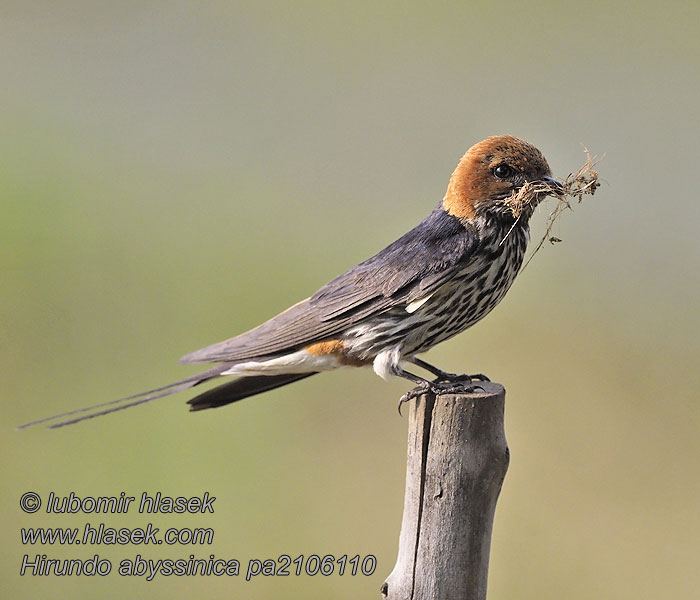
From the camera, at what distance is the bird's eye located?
13.9 ft

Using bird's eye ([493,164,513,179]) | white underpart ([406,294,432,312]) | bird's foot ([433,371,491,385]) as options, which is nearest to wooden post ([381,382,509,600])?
bird's foot ([433,371,491,385])

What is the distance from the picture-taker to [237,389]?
4609 mm

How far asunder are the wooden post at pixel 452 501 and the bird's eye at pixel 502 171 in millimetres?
1067

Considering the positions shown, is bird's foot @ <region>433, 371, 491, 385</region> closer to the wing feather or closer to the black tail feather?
the wing feather

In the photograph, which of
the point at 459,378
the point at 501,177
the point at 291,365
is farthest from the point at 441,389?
the point at 501,177

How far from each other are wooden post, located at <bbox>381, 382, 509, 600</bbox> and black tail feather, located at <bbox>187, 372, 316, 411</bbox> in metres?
1.10

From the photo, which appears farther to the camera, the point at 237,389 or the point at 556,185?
the point at 237,389

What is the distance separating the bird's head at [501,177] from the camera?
13.9 feet

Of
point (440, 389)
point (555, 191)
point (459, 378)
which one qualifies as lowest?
point (440, 389)

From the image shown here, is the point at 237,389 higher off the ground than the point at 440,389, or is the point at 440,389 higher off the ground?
the point at 237,389

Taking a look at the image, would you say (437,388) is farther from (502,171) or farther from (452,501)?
(502,171)

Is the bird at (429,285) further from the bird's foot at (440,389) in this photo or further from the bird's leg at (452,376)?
the bird's foot at (440,389)

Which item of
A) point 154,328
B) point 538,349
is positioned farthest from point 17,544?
point 538,349

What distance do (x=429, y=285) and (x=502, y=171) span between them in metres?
0.61
